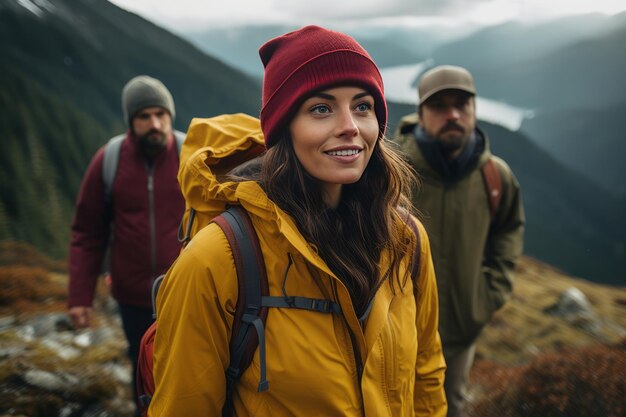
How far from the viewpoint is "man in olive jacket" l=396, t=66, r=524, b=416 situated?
3.43 meters

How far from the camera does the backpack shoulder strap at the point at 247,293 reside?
1.64 meters

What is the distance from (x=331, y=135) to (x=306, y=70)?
296mm

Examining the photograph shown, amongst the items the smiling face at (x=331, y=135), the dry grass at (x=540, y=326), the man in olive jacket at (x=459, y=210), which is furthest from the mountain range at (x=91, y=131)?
the smiling face at (x=331, y=135)

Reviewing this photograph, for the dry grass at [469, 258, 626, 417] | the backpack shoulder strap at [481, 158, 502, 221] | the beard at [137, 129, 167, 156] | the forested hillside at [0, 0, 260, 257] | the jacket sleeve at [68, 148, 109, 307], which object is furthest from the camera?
the forested hillside at [0, 0, 260, 257]

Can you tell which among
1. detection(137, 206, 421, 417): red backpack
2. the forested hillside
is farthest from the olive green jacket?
the forested hillside

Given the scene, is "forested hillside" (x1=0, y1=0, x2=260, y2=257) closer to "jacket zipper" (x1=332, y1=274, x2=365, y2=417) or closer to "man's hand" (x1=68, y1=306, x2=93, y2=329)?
"man's hand" (x1=68, y1=306, x2=93, y2=329)

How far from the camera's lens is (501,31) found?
16594 mm

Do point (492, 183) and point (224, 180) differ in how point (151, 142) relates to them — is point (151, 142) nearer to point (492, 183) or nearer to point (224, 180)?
point (224, 180)

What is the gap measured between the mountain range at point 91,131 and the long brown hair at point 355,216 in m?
8.08

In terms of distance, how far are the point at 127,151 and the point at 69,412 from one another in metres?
2.69

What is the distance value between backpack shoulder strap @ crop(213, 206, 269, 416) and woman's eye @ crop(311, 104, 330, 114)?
21.9 inches

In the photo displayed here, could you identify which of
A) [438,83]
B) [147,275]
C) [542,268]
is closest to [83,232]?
[147,275]

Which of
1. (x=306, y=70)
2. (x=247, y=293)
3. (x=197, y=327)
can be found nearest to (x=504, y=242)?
(x=306, y=70)

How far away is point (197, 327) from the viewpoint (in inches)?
63.1
